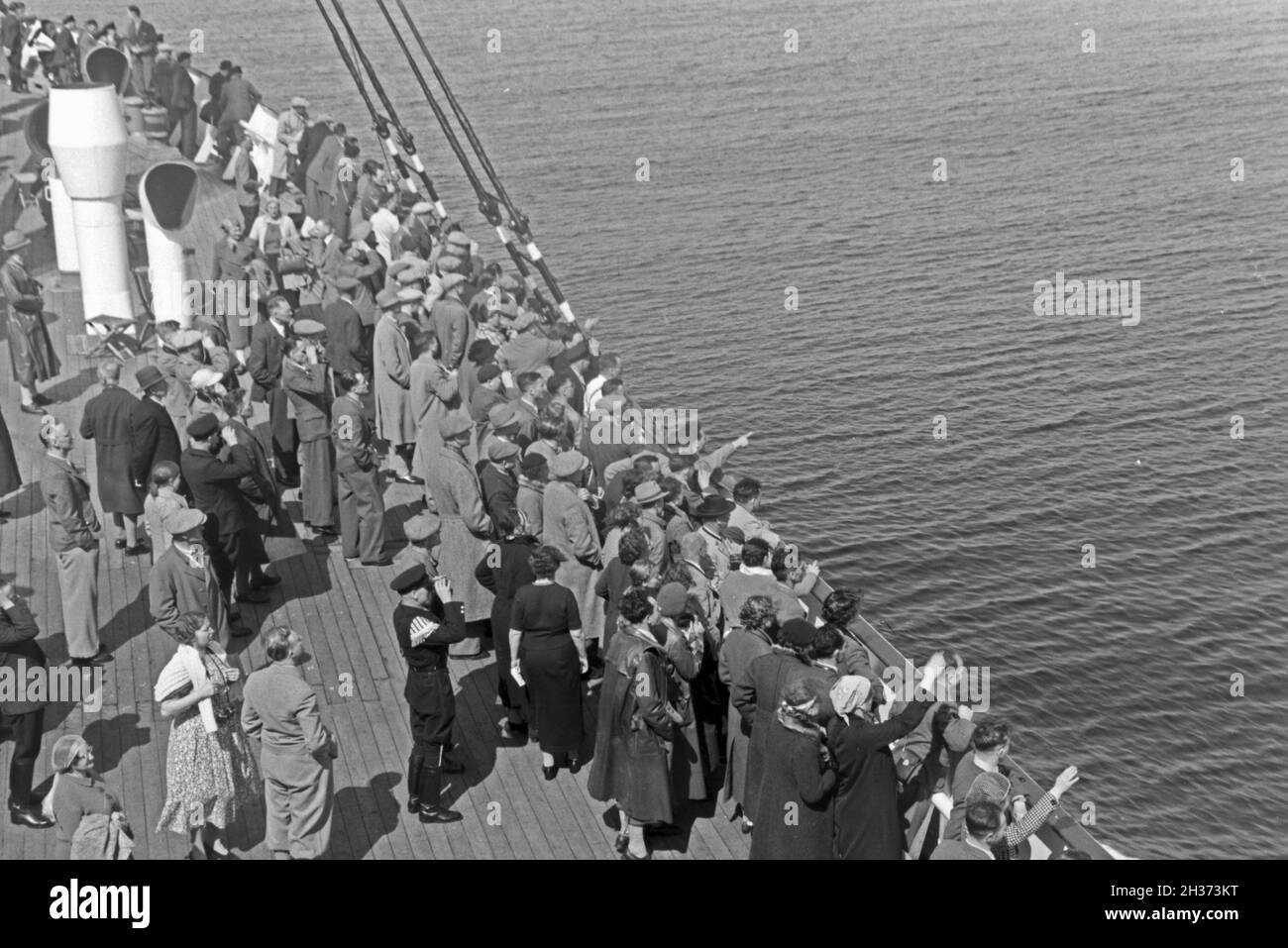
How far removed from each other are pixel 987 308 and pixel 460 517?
82.0 ft

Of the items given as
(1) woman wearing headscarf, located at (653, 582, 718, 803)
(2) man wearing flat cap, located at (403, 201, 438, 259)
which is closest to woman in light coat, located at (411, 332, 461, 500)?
(1) woman wearing headscarf, located at (653, 582, 718, 803)

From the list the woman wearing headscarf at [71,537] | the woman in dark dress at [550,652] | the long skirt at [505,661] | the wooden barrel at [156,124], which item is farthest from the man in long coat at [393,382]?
the wooden barrel at [156,124]

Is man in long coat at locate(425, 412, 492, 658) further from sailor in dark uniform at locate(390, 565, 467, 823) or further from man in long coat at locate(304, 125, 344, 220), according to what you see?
man in long coat at locate(304, 125, 344, 220)

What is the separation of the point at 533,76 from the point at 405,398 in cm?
4235

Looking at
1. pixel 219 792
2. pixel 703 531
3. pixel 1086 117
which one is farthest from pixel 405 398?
pixel 1086 117

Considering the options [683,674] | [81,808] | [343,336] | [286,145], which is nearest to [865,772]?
[683,674]

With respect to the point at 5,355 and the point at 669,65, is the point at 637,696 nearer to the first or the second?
the point at 5,355

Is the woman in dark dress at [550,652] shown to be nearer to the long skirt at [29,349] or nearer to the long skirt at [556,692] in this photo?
the long skirt at [556,692]

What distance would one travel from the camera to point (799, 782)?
835cm

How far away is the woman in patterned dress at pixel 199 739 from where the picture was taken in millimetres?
9000

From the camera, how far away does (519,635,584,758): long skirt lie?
9.94 metres

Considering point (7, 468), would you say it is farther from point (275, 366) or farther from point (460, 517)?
point (460, 517)

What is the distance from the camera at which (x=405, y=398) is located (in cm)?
1422

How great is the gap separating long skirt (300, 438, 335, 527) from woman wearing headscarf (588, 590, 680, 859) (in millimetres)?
4567
